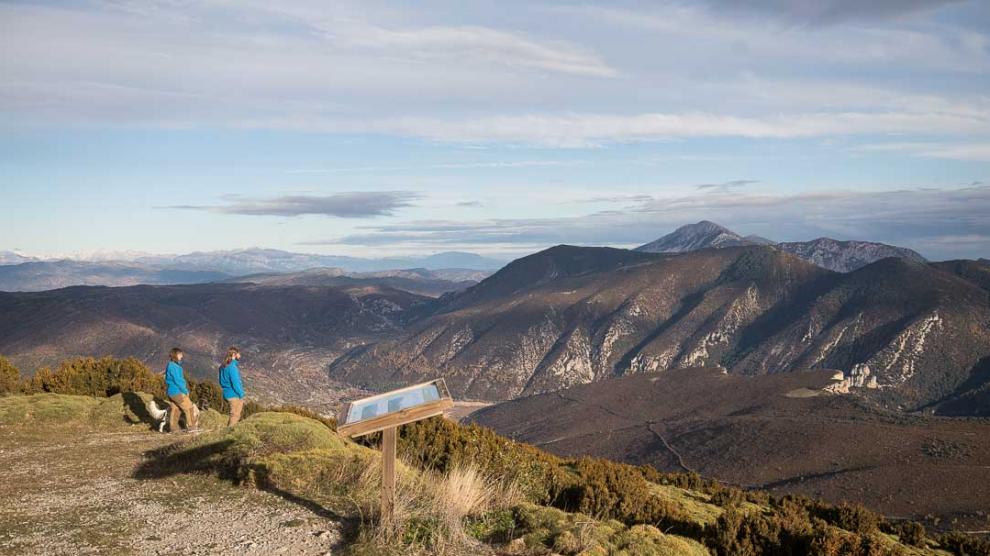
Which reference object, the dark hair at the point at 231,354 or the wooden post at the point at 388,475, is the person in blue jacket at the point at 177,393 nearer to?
the dark hair at the point at 231,354

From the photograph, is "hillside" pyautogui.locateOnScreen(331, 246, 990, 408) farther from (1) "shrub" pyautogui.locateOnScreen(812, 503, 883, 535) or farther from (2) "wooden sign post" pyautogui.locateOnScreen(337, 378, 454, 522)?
A: (2) "wooden sign post" pyautogui.locateOnScreen(337, 378, 454, 522)

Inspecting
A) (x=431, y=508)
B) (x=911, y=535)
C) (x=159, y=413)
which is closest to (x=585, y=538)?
(x=431, y=508)

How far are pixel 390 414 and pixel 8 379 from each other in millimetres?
24082

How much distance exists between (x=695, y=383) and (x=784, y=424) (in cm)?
4370

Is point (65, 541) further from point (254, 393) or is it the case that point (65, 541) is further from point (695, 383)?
point (254, 393)

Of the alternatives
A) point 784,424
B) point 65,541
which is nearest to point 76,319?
point 784,424

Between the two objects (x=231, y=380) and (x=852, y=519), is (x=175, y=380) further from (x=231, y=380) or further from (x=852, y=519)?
(x=852, y=519)

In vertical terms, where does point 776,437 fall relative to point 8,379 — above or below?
below

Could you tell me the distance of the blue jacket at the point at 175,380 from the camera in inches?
802

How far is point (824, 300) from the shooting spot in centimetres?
18700

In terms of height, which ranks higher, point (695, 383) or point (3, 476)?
point (3, 476)

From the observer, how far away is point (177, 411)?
2122 cm

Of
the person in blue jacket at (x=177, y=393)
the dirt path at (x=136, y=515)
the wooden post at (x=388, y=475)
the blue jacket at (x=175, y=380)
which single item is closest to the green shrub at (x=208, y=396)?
the person in blue jacket at (x=177, y=393)

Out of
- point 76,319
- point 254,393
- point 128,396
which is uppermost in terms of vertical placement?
point 128,396
